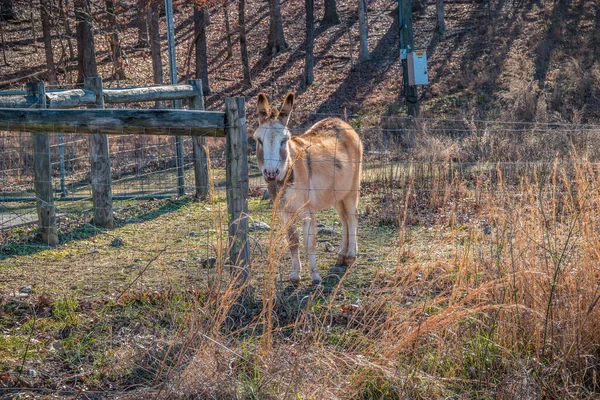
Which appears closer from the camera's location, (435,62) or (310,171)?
(310,171)

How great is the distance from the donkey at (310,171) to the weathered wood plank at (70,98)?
136 inches

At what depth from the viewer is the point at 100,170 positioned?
1011 centimetres

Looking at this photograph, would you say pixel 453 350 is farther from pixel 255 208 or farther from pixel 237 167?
pixel 255 208

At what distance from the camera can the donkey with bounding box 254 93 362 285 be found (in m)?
6.93

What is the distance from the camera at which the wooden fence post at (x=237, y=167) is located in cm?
621

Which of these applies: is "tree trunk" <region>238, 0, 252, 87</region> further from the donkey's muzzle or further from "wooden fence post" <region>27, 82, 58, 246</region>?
the donkey's muzzle

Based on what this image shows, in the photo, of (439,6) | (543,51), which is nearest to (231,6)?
Answer: (439,6)

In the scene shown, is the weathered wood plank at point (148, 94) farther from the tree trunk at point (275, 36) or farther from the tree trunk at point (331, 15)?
the tree trunk at point (331, 15)

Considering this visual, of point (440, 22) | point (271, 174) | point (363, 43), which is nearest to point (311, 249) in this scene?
point (271, 174)

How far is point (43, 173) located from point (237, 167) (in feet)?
12.7

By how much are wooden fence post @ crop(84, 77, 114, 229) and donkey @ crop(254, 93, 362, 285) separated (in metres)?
3.47

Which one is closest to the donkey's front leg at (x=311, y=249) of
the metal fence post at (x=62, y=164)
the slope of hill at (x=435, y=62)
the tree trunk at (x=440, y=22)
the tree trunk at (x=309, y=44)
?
the metal fence post at (x=62, y=164)

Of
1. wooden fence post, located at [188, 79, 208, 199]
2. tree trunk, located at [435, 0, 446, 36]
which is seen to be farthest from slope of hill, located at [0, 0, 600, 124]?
wooden fence post, located at [188, 79, 208, 199]

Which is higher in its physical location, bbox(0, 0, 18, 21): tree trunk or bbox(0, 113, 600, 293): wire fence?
bbox(0, 0, 18, 21): tree trunk
